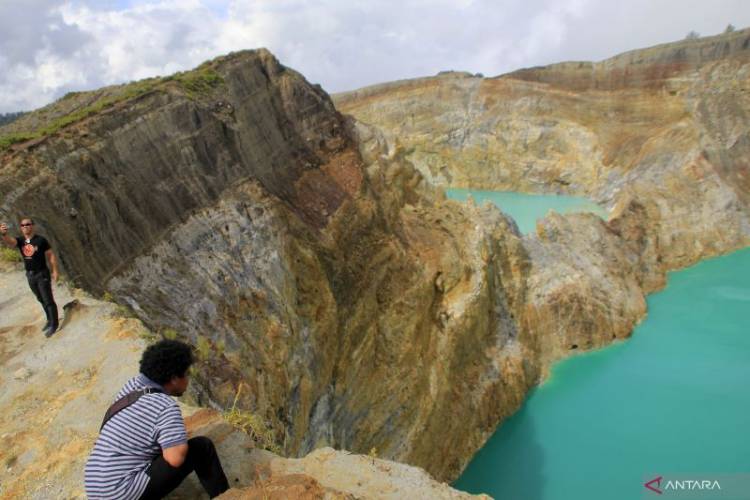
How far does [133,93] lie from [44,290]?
20.4ft

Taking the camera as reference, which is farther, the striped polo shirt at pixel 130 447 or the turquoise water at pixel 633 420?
the turquoise water at pixel 633 420

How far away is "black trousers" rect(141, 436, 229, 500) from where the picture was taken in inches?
128

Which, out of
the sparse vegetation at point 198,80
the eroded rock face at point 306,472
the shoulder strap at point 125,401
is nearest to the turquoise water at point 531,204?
the sparse vegetation at point 198,80

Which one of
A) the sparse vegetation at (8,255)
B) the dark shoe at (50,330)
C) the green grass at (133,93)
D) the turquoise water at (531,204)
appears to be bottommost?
the turquoise water at (531,204)

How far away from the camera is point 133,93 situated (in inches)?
424

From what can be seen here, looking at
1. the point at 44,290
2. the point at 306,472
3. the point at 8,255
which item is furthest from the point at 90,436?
the point at 8,255

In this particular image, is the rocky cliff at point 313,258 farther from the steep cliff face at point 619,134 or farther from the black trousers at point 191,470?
the black trousers at point 191,470

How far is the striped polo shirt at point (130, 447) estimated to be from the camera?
316 centimetres

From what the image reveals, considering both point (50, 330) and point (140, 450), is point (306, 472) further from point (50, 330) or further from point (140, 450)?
point (50, 330)

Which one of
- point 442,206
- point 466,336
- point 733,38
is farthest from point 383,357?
point 733,38

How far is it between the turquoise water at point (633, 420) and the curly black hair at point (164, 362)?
38.1 ft

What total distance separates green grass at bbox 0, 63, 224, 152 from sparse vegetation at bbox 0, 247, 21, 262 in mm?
1699

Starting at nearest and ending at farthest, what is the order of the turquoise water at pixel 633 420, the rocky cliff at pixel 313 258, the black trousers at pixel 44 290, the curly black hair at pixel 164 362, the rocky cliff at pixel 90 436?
the curly black hair at pixel 164 362 < the rocky cliff at pixel 90 436 < the black trousers at pixel 44 290 < the rocky cliff at pixel 313 258 < the turquoise water at pixel 633 420

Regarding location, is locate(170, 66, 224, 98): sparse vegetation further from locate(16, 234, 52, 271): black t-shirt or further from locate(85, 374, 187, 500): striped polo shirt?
locate(85, 374, 187, 500): striped polo shirt
